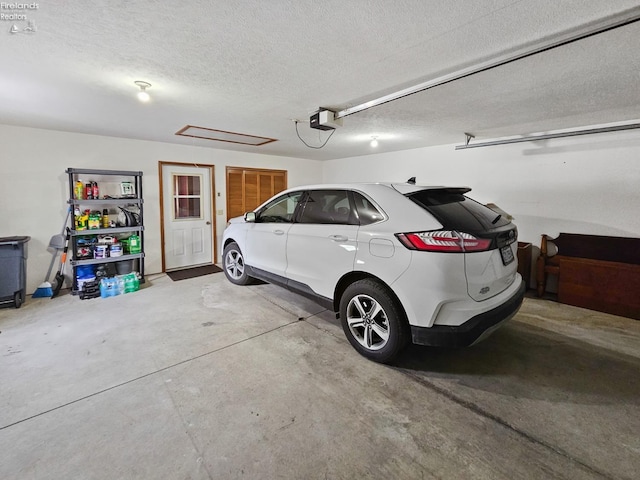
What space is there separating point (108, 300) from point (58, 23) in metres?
3.30

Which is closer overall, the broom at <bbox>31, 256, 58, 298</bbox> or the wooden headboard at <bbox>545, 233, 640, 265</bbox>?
the wooden headboard at <bbox>545, 233, 640, 265</bbox>

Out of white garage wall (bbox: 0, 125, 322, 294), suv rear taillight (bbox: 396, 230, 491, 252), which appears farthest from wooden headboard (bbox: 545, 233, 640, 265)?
white garage wall (bbox: 0, 125, 322, 294)

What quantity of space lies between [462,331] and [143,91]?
10.7ft

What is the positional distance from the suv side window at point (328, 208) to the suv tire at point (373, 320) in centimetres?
61

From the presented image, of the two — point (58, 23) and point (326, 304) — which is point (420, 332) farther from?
point (58, 23)

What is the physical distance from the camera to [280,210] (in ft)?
12.2

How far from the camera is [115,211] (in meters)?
4.81

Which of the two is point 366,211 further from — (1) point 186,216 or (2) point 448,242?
(1) point 186,216

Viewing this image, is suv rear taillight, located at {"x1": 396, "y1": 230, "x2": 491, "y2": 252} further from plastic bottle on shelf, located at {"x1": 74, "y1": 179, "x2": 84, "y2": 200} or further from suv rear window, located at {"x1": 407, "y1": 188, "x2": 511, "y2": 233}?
plastic bottle on shelf, located at {"x1": 74, "y1": 179, "x2": 84, "y2": 200}

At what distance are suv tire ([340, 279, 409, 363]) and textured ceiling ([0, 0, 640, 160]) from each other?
172 cm

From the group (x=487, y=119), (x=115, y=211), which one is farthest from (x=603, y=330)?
(x=115, y=211)

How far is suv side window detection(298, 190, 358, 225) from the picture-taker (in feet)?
8.84

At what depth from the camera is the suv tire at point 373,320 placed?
2.27 metres

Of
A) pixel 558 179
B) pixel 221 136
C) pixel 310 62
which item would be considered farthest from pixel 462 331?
pixel 221 136
